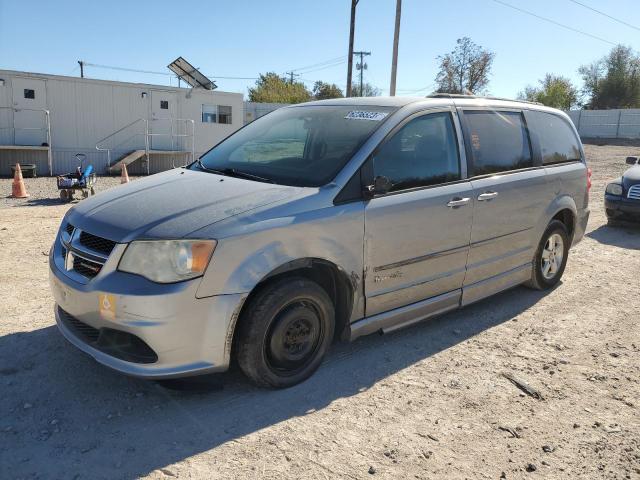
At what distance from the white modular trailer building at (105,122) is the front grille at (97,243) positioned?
15.6 m

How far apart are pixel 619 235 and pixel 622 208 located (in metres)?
0.47

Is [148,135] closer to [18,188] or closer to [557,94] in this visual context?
[18,188]

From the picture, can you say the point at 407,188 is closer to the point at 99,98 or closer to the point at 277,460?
the point at 277,460

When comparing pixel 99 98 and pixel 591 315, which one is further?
pixel 99 98

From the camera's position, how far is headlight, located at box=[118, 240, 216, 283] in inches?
112

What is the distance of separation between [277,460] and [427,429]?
887 millimetres

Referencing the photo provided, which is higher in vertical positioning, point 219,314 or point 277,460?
point 219,314

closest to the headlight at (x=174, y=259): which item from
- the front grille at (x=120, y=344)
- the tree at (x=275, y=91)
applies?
the front grille at (x=120, y=344)

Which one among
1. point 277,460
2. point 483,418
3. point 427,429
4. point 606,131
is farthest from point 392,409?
point 606,131

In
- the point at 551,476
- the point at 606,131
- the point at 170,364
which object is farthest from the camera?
the point at 606,131

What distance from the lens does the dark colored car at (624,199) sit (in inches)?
339

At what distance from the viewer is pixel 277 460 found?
268cm

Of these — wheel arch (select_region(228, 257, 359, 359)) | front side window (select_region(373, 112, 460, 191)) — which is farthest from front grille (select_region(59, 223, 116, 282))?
front side window (select_region(373, 112, 460, 191))

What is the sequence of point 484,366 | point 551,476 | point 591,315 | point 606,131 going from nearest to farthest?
point 551,476
point 484,366
point 591,315
point 606,131
